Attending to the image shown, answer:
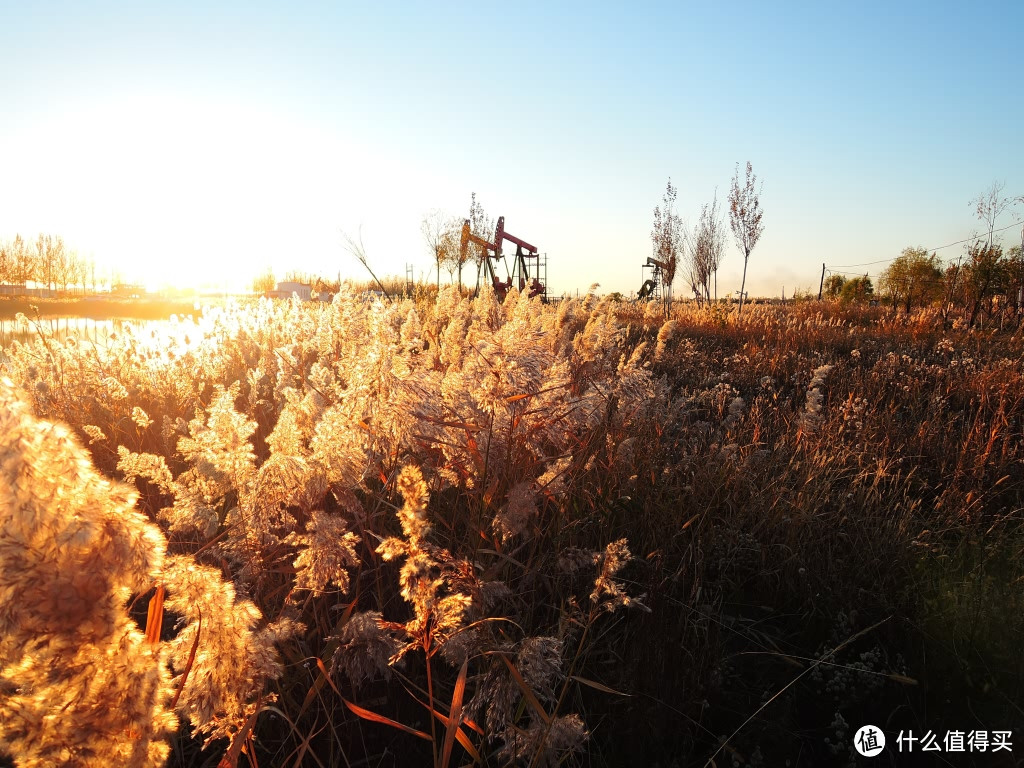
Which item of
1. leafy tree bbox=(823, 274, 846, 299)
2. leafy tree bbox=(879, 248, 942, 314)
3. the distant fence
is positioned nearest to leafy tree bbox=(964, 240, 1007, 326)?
leafy tree bbox=(879, 248, 942, 314)

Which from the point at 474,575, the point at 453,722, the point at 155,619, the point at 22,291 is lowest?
the point at 453,722

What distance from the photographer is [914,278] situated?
35.0 m

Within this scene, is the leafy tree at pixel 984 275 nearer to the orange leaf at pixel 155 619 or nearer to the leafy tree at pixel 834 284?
the orange leaf at pixel 155 619

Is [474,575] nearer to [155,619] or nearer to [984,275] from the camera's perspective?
[155,619]

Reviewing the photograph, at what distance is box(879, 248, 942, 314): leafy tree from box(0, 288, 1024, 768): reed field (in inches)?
1123

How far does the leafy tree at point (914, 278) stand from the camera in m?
30.0

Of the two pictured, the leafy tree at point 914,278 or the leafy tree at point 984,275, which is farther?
the leafy tree at point 914,278

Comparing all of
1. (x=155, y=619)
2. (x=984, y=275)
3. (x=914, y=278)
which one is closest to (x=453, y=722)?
(x=155, y=619)

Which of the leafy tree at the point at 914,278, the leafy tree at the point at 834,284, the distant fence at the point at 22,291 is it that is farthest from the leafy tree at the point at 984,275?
the distant fence at the point at 22,291

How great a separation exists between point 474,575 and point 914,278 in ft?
134

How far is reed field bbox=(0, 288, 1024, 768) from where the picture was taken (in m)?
0.73

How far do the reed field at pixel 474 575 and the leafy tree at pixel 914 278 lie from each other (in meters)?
28.5

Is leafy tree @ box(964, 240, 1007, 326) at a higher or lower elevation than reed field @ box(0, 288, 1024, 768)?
higher

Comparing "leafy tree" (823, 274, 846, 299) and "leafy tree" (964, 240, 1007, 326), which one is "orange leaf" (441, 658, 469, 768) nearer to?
"leafy tree" (964, 240, 1007, 326)
